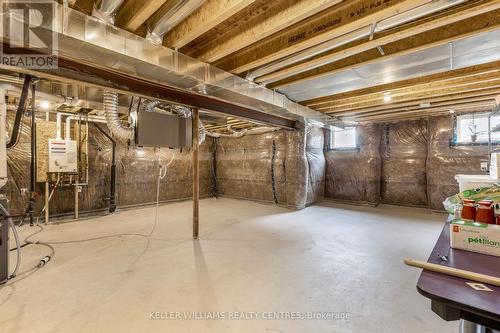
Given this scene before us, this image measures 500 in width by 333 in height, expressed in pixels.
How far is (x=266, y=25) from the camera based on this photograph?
193cm

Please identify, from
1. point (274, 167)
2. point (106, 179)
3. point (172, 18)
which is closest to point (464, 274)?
point (172, 18)

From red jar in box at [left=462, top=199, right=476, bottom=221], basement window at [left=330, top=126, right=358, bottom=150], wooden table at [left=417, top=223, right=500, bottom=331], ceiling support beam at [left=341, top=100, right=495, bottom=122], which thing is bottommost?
wooden table at [left=417, top=223, right=500, bottom=331]

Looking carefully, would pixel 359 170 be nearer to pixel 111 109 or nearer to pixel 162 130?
pixel 162 130

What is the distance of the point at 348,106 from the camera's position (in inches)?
169

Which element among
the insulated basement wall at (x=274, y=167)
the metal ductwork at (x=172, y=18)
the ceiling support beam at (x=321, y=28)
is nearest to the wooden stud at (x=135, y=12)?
the metal ductwork at (x=172, y=18)

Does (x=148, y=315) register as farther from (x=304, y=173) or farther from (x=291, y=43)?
(x=304, y=173)

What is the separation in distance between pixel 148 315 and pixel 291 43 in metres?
2.58

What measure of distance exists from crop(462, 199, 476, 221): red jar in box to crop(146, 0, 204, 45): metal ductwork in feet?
6.76

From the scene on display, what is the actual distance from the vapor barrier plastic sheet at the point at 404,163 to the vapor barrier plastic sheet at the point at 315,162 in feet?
4.89

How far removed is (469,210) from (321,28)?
68.0 inches

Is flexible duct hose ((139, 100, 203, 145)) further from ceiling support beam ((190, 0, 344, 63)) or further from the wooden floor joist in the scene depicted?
the wooden floor joist

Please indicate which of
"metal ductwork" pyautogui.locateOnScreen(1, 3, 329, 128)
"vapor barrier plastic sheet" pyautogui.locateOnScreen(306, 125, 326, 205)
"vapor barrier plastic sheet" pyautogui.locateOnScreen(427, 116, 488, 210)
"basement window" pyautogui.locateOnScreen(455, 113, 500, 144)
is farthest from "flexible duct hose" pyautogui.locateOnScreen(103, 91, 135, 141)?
"basement window" pyautogui.locateOnScreen(455, 113, 500, 144)

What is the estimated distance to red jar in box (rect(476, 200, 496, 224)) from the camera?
107 cm

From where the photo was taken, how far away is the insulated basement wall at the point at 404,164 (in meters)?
4.70
